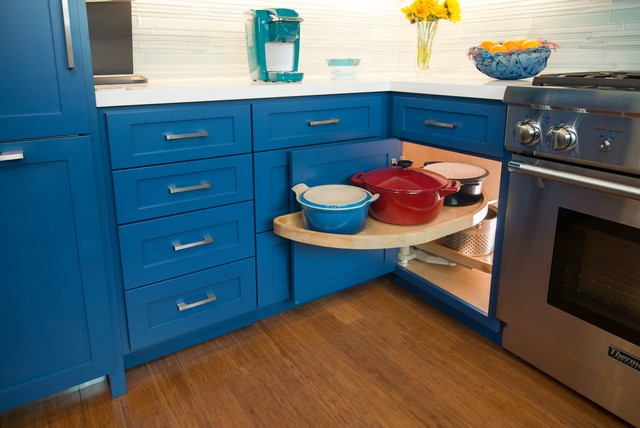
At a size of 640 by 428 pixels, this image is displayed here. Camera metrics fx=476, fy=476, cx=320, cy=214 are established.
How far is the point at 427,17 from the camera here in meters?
2.05

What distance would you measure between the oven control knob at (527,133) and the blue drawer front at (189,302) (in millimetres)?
1012

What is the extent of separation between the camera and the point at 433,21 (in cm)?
207

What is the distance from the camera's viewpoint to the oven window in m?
1.27

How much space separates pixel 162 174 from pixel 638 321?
56.1 inches

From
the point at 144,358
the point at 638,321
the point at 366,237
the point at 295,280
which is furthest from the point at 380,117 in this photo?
the point at 144,358

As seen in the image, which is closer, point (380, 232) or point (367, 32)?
point (380, 232)

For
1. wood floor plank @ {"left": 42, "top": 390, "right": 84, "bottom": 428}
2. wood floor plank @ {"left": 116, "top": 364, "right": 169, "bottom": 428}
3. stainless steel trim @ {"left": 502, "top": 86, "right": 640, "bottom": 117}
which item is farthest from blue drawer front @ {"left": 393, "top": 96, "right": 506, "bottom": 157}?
wood floor plank @ {"left": 42, "top": 390, "right": 84, "bottom": 428}

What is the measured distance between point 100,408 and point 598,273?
5.07 feet

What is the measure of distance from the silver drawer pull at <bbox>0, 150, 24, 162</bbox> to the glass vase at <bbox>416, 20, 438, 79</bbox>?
1.61m

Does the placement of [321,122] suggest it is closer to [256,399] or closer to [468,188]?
[468,188]

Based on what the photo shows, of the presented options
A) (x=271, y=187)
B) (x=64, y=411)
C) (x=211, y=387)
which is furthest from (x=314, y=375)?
(x=64, y=411)

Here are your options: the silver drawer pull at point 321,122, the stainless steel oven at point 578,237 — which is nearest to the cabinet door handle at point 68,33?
the silver drawer pull at point 321,122

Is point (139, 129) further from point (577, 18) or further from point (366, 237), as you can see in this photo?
point (577, 18)

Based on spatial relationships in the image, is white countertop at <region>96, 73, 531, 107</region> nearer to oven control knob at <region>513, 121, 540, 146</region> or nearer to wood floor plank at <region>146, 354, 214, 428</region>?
oven control knob at <region>513, 121, 540, 146</region>
